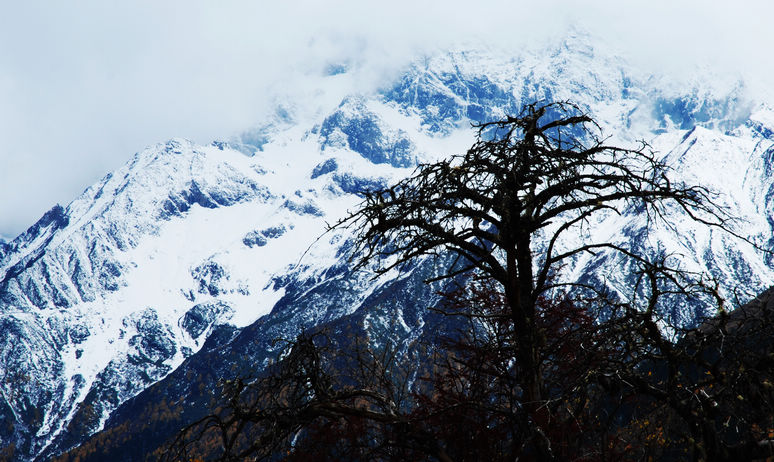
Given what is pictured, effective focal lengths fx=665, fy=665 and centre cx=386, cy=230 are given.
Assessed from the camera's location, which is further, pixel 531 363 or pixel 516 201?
pixel 516 201

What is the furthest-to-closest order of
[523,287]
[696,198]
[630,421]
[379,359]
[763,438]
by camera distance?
[379,359] < [523,287] < [696,198] < [630,421] < [763,438]

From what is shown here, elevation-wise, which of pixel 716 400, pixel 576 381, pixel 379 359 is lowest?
pixel 716 400

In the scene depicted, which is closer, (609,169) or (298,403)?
(298,403)

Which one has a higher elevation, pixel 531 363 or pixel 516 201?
pixel 516 201

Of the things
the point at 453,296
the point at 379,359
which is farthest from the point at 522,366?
the point at 453,296

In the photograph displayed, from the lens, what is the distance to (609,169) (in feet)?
20.3

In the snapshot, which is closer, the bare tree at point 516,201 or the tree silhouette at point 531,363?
the tree silhouette at point 531,363

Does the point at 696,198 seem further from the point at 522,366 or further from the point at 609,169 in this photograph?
the point at 522,366

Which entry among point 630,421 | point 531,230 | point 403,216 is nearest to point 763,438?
point 630,421

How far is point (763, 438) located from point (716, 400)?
1.20 feet

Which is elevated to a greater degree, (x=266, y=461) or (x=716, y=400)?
(x=266, y=461)

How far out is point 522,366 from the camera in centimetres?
595

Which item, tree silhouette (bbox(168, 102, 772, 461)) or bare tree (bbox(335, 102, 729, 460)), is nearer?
tree silhouette (bbox(168, 102, 772, 461))

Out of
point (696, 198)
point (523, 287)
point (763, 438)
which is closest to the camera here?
point (763, 438)
